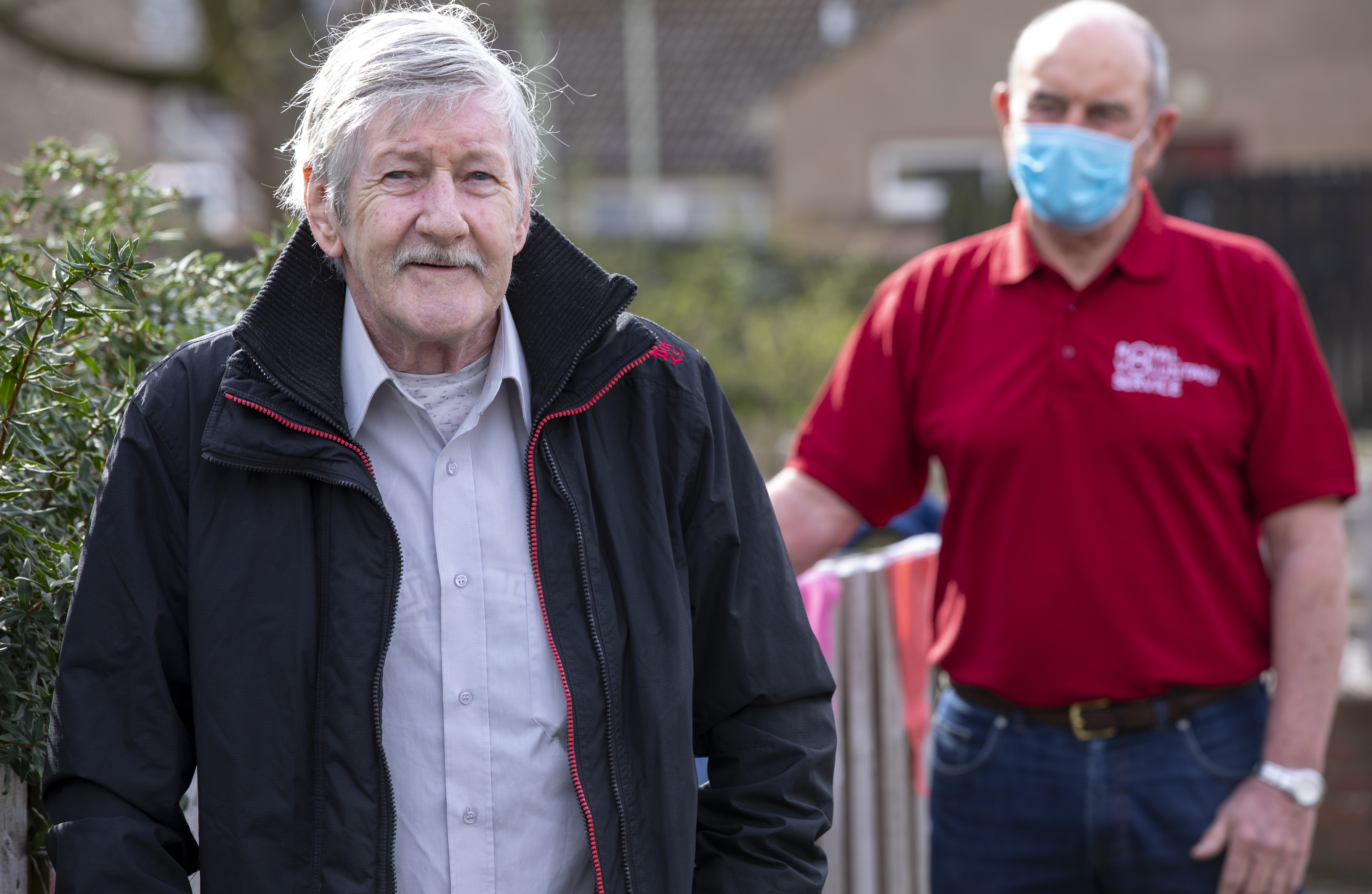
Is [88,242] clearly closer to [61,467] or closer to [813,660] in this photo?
[61,467]

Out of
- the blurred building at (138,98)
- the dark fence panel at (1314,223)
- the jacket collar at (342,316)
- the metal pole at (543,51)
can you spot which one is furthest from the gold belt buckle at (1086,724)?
the dark fence panel at (1314,223)

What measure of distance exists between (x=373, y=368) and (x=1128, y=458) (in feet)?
4.89

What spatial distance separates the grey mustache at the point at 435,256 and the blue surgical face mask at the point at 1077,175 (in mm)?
1395

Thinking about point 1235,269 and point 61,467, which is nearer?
point 61,467

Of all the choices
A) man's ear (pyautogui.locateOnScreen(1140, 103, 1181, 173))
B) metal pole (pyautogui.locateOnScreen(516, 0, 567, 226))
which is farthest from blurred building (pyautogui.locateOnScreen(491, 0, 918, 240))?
man's ear (pyautogui.locateOnScreen(1140, 103, 1181, 173))

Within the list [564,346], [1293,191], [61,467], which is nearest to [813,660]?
[564,346]

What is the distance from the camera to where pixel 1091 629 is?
104 inches

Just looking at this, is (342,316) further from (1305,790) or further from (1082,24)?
(1305,790)

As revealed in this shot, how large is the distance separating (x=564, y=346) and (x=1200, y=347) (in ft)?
4.60

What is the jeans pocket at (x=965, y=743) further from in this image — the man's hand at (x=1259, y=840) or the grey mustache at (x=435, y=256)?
the grey mustache at (x=435, y=256)

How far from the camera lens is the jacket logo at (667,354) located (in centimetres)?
192

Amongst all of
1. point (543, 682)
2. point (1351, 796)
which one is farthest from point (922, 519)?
point (543, 682)

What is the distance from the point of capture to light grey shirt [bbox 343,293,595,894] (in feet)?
5.75

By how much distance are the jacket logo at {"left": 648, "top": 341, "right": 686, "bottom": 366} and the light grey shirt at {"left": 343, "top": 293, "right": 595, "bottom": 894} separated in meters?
0.24
